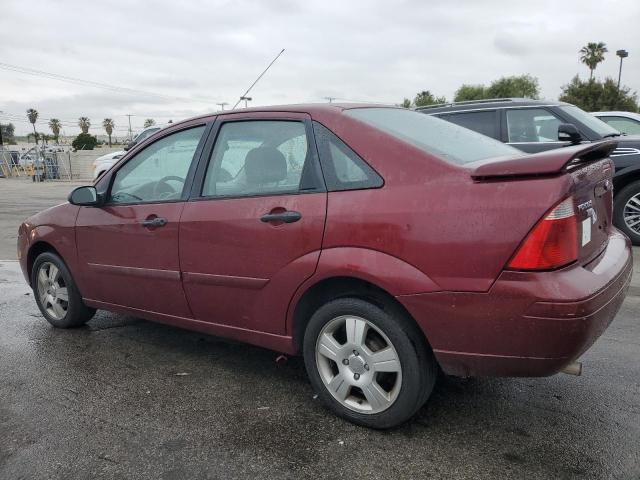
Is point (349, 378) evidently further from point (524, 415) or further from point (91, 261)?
point (91, 261)

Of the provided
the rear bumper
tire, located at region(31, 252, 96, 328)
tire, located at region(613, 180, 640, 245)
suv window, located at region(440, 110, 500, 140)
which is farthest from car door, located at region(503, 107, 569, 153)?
tire, located at region(31, 252, 96, 328)

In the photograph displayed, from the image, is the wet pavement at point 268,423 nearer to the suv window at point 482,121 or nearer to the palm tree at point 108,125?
the suv window at point 482,121

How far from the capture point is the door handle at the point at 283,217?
2.84 metres

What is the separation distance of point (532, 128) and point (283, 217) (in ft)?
17.8

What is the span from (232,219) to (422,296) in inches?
46.6

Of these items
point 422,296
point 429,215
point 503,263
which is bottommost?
point 422,296

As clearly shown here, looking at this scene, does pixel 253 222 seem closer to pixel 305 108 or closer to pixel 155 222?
pixel 305 108

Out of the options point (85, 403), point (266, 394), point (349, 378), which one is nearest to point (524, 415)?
point (349, 378)

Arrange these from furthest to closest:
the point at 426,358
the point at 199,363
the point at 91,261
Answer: the point at 91,261, the point at 199,363, the point at 426,358

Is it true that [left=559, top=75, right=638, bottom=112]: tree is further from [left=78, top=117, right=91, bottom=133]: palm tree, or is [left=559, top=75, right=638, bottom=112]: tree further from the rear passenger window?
[left=78, top=117, right=91, bottom=133]: palm tree

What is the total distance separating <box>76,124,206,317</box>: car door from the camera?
348 cm

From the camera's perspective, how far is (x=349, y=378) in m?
2.82

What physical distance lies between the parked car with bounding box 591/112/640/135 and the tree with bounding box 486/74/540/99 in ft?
202

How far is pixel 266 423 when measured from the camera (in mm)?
2904
